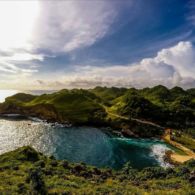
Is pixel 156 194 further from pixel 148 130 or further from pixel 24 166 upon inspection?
pixel 148 130

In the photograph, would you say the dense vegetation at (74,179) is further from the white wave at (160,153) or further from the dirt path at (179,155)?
the dirt path at (179,155)

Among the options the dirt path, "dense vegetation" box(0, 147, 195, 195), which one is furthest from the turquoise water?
"dense vegetation" box(0, 147, 195, 195)

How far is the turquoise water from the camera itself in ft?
330

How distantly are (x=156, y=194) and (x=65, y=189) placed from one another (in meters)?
14.5

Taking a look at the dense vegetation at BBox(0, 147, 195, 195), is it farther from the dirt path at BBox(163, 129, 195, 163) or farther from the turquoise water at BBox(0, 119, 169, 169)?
the dirt path at BBox(163, 129, 195, 163)

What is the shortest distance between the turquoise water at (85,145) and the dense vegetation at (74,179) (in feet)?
103

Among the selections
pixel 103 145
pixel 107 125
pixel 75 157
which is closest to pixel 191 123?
pixel 107 125

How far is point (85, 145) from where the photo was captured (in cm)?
11975

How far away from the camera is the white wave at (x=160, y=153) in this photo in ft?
322

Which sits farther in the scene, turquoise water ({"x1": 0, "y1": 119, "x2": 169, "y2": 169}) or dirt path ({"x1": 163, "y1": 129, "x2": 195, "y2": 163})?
dirt path ({"x1": 163, "y1": 129, "x2": 195, "y2": 163})

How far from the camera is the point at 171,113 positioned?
185 meters

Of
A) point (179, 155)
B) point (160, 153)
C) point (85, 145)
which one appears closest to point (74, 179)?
point (85, 145)

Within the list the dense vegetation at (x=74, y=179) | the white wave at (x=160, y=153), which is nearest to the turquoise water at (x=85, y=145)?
the white wave at (x=160, y=153)

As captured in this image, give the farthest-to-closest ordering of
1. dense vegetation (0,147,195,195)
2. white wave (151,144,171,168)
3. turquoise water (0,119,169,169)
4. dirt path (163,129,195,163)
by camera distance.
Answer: dirt path (163,129,195,163), turquoise water (0,119,169,169), white wave (151,144,171,168), dense vegetation (0,147,195,195)
